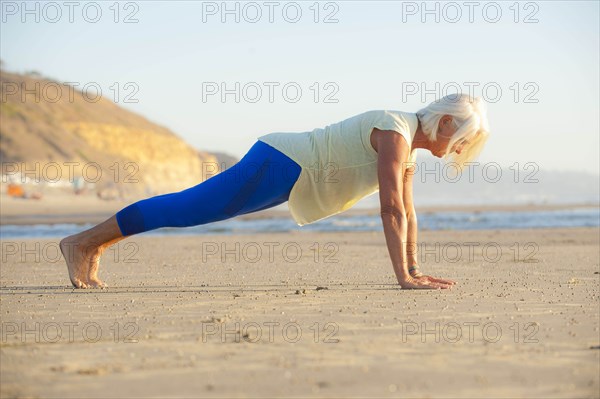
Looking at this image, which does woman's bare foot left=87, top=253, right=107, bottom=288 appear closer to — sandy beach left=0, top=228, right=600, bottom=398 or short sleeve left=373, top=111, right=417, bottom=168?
sandy beach left=0, top=228, right=600, bottom=398

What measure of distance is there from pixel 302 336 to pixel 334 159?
170 cm

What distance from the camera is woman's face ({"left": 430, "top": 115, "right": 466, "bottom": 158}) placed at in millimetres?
4805

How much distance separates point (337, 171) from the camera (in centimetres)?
479

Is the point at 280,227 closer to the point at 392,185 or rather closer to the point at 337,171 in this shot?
the point at 337,171

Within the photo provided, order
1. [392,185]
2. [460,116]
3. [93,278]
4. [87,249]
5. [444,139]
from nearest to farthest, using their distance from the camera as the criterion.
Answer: [392,185] < [460,116] < [444,139] < [87,249] < [93,278]

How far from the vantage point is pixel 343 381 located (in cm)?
253

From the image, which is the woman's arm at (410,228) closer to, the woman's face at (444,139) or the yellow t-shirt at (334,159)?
the woman's face at (444,139)

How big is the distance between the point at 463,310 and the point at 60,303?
2.23 metres

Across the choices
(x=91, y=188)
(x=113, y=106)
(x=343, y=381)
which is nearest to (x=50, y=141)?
(x=91, y=188)

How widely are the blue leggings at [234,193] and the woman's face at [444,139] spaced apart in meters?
0.89

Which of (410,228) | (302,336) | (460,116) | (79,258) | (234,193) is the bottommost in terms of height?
(302,336)

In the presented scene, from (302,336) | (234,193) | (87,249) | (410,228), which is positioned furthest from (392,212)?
(87,249)

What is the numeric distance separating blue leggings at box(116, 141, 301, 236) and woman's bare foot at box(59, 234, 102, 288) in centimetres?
54

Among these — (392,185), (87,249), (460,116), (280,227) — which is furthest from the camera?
(280,227)
